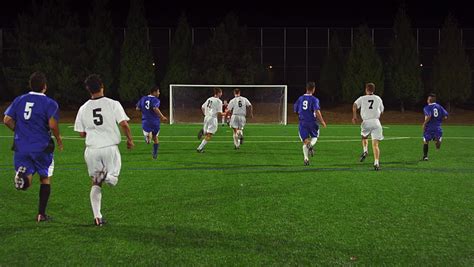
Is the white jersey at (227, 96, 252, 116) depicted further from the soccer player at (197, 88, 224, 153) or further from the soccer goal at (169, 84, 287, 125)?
the soccer goal at (169, 84, 287, 125)

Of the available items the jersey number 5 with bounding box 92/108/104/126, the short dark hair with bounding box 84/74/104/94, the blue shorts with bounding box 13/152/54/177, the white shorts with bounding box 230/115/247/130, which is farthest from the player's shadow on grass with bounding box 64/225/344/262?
the white shorts with bounding box 230/115/247/130

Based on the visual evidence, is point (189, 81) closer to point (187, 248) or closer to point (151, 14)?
point (151, 14)

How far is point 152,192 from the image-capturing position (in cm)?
938

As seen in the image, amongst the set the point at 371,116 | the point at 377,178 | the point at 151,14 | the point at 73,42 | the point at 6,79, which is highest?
the point at 151,14

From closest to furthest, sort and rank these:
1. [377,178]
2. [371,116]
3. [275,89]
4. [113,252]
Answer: [113,252], [377,178], [371,116], [275,89]

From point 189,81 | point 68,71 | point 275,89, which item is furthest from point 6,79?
point 275,89

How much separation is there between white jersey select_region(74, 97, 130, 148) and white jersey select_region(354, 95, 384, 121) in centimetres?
770

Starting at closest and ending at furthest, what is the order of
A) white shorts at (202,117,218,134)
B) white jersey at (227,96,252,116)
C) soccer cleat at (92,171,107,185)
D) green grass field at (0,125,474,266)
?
green grass field at (0,125,474,266) → soccer cleat at (92,171,107,185) → white shorts at (202,117,218,134) → white jersey at (227,96,252,116)

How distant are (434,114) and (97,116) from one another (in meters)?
11.5

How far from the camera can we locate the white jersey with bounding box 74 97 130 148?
21.6 ft

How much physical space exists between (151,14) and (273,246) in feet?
171

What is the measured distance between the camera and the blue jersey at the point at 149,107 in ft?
51.4

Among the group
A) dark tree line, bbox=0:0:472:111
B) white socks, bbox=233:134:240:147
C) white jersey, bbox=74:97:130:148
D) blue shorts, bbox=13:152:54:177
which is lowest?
white socks, bbox=233:134:240:147

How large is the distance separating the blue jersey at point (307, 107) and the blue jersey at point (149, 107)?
4450mm
